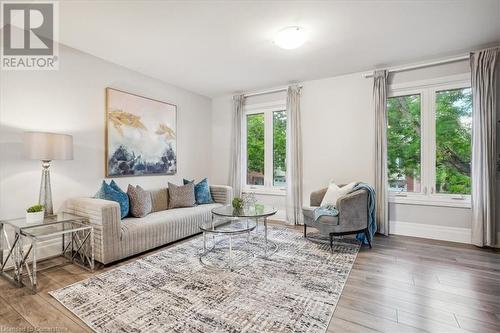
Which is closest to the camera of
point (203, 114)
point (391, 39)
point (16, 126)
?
point (16, 126)

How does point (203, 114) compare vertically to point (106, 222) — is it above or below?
above

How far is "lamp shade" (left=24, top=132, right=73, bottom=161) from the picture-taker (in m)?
2.54

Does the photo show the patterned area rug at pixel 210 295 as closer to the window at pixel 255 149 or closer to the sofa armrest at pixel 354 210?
the sofa armrest at pixel 354 210

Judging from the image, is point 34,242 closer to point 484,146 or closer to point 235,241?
point 235,241

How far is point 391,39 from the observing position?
9.95 feet

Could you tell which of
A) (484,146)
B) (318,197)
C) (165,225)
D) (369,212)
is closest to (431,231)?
(369,212)

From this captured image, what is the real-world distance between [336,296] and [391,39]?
3.02m

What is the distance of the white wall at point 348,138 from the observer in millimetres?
3652

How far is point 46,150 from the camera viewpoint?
258 cm

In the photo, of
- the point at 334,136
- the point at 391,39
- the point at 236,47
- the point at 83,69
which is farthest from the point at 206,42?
the point at 334,136

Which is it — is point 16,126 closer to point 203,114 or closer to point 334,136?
point 203,114

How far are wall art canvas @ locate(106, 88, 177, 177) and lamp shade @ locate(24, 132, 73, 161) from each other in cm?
90

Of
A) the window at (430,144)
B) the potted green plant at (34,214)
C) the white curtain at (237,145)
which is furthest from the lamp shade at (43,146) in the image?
the window at (430,144)

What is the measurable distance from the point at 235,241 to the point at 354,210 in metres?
1.70
